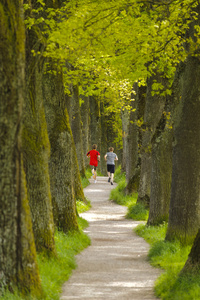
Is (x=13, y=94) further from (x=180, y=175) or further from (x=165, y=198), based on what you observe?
(x=165, y=198)

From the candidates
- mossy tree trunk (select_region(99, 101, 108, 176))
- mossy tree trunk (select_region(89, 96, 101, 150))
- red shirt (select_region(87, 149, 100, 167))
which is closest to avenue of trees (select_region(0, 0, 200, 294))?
red shirt (select_region(87, 149, 100, 167))

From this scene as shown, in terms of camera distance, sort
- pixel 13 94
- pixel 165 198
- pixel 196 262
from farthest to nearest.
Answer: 1. pixel 165 198
2. pixel 196 262
3. pixel 13 94

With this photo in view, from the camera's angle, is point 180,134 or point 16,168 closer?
point 16,168

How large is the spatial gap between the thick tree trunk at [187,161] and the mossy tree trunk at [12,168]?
5.43m

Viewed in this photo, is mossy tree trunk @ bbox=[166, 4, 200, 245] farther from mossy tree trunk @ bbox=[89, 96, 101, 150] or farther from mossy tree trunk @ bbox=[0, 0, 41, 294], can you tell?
mossy tree trunk @ bbox=[89, 96, 101, 150]

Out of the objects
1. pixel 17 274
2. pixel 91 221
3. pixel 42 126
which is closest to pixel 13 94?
pixel 17 274

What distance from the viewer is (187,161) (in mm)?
12062

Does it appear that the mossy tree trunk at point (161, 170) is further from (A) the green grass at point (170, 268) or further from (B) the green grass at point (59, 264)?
(B) the green grass at point (59, 264)

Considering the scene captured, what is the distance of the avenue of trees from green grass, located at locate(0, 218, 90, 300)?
233 millimetres

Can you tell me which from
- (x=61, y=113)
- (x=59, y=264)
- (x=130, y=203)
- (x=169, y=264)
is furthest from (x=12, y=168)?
(x=130, y=203)

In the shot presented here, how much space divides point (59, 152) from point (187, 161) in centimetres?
331

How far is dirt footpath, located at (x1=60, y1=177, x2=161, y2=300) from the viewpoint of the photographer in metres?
8.60

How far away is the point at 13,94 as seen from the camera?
22.8 feet

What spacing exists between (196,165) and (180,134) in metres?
0.74
